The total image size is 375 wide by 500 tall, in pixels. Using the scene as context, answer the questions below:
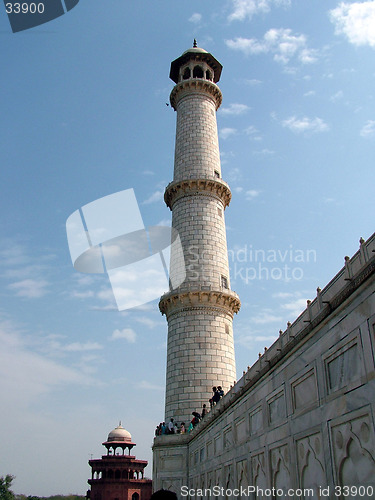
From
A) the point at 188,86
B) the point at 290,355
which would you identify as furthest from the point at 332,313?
the point at 188,86

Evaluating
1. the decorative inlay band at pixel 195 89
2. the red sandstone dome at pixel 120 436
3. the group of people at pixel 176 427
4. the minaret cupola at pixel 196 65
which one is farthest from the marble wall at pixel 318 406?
the red sandstone dome at pixel 120 436

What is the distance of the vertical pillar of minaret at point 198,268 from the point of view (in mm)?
23078

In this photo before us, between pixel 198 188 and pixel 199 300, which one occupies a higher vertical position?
pixel 198 188

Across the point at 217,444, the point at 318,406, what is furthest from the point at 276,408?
the point at 217,444

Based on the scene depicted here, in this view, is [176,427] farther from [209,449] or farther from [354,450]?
[354,450]

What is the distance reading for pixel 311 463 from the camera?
8508 mm

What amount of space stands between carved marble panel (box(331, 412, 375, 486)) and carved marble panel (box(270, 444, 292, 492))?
2.25m

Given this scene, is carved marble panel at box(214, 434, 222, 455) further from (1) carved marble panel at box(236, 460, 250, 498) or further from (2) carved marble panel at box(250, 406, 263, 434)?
(2) carved marble panel at box(250, 406, 263, 434)

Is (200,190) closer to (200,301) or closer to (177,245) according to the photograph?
(177,245)

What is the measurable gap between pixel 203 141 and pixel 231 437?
1905 cm

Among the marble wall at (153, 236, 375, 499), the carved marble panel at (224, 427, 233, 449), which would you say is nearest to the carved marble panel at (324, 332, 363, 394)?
the marble wall at (153, 236, 375, 499)

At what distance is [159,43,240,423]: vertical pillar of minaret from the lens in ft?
75.7

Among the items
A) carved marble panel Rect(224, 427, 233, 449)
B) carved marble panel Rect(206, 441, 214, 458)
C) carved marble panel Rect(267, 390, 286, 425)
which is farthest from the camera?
carved marble panel Rect(206, 441, 214, 458)

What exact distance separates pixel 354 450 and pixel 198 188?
21082mm
